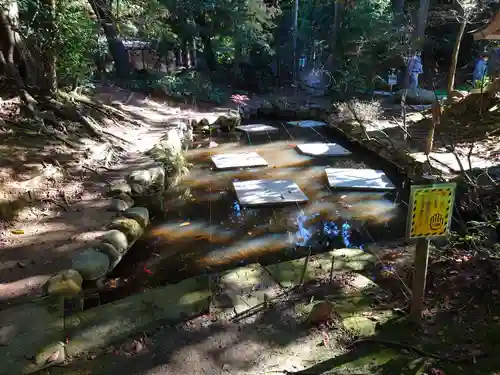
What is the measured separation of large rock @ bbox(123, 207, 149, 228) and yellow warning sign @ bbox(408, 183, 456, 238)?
3390mm

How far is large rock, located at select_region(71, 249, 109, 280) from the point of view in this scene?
11.9 ft

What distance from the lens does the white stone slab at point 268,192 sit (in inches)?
231

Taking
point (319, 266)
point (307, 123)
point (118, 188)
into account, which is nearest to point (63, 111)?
point (118, 188)

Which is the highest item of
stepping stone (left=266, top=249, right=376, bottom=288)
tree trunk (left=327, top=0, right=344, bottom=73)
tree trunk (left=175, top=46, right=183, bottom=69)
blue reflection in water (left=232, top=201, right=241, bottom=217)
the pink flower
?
tree trunk (left=327, top=0, right=344, bottom=73)

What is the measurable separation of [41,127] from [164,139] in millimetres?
2554

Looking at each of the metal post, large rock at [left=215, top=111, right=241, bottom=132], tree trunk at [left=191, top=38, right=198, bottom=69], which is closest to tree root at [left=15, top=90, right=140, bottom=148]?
large rock at [left=215, top=111, right=241, bottom=132]

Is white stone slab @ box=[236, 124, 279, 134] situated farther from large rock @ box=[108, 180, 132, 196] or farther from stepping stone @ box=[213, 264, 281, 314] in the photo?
stepping stone @ box=[213, 264, 281, 314]

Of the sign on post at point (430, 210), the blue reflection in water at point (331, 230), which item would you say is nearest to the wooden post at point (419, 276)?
the sign on post at point (430, 210)

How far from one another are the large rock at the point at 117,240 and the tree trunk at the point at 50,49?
4310mm

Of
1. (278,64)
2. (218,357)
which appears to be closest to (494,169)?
(218,357)

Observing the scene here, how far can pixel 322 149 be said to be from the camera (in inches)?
343

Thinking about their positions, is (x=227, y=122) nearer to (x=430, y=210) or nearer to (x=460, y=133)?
(x=460, y=133)

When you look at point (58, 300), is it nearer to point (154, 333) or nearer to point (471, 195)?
point (154, 333)

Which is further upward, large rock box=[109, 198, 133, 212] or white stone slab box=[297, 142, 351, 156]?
white stone slab box=[297, 142, 351, 156]
